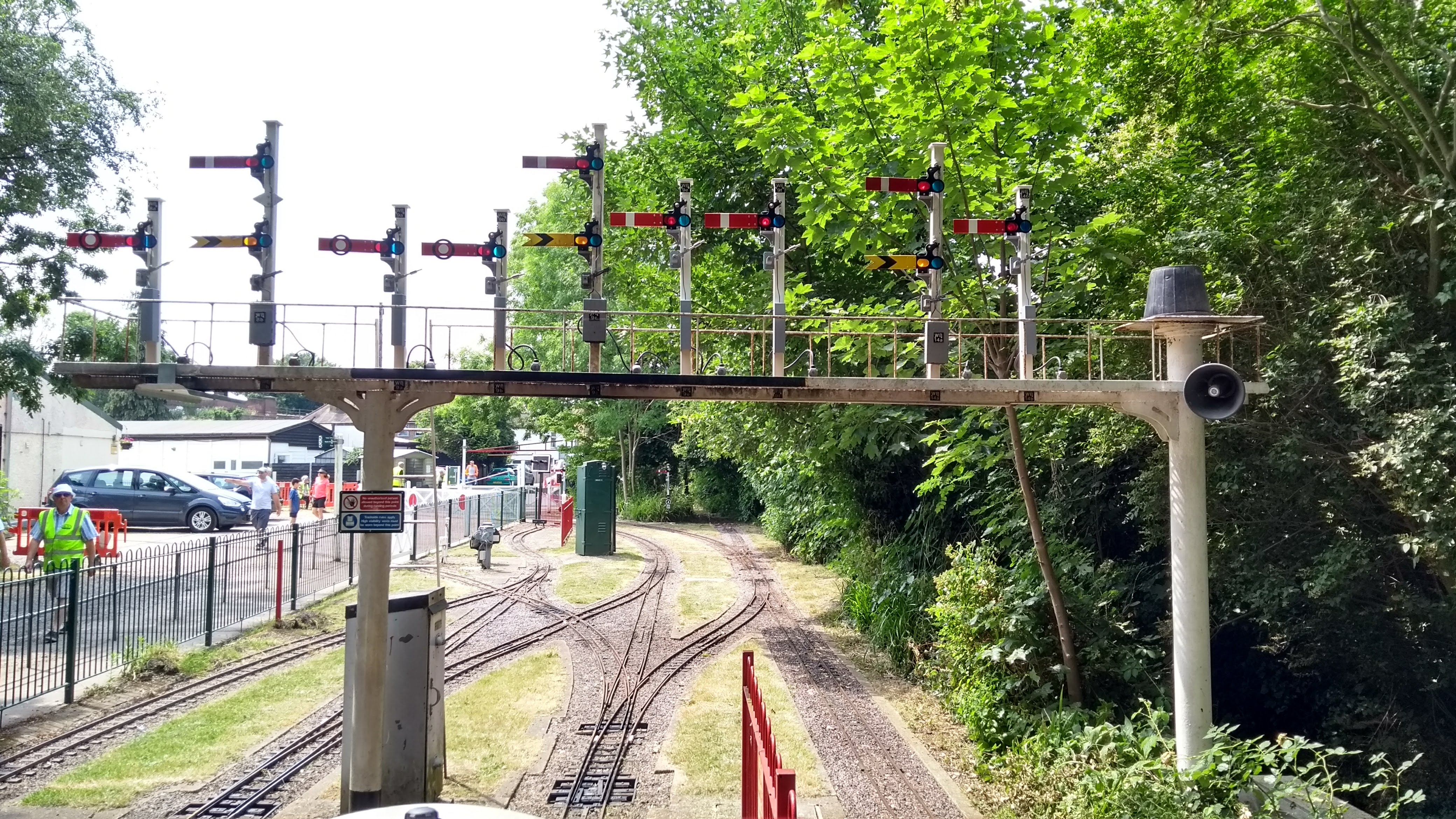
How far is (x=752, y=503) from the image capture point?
3619 cm

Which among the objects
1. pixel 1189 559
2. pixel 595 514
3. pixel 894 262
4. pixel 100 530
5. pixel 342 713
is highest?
pixel 894 262

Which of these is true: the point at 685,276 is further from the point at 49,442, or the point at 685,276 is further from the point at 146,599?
the point at 49,442

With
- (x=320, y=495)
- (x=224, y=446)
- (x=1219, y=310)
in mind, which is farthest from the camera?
(x=224, y=446)

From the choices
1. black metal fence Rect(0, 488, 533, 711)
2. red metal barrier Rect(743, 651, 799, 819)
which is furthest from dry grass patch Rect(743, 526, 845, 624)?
red metal barrier Rect(743, 651, 799, 819)

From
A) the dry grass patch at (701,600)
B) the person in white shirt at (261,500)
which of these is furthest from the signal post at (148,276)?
the person in white shirt at (261,500)

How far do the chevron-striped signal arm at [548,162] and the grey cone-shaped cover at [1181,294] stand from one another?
4.43 metres

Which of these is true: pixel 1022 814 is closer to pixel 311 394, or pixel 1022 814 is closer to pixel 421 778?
pixel 421 778

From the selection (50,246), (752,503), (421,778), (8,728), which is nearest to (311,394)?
(421,778)

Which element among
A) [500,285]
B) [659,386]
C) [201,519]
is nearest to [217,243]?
[500,285]

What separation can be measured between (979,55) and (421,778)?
8.25 meters

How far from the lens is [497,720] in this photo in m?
10.2

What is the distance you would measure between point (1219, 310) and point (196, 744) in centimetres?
1050

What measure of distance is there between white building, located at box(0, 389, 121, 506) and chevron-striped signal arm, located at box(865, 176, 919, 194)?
955 inches

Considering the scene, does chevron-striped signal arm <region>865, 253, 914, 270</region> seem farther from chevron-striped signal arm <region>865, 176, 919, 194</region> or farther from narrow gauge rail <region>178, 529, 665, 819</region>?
→ narrow gauge rail <region>178, 529, 665, 819</region>
